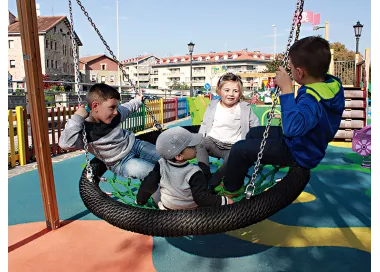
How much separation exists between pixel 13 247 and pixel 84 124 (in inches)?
61.7

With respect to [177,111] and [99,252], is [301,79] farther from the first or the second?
[177,111]

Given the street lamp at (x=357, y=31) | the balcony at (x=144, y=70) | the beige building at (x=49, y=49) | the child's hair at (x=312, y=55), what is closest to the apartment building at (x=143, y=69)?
the balcony at (x=144, y=70)

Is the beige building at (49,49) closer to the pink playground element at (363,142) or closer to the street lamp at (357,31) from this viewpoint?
the street lamp at (357,31)

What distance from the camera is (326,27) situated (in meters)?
12.6

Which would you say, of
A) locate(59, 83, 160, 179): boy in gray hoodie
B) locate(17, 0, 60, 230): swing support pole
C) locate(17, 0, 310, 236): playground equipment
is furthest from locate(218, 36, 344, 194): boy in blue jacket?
locate(17, 0, 60, 230): swing support pole

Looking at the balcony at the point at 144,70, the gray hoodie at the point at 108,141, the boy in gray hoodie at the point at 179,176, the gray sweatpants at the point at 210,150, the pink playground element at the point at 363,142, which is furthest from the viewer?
the balcony at the point at 144,70

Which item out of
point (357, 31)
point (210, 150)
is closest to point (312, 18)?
point (357, 31)

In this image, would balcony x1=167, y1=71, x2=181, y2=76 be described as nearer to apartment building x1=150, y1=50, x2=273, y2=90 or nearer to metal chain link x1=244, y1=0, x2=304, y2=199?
apartment building x1=150, y1=50, x2=273, y2=90

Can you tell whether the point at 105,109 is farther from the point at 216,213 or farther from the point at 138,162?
the point at 216,213

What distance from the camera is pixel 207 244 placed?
3.48 metres

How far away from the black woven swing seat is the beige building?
1615 inches

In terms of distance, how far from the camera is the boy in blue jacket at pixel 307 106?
204 cm

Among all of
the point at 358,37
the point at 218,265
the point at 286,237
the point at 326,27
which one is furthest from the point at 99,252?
the point at 358,37

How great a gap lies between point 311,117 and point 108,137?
1.72m
